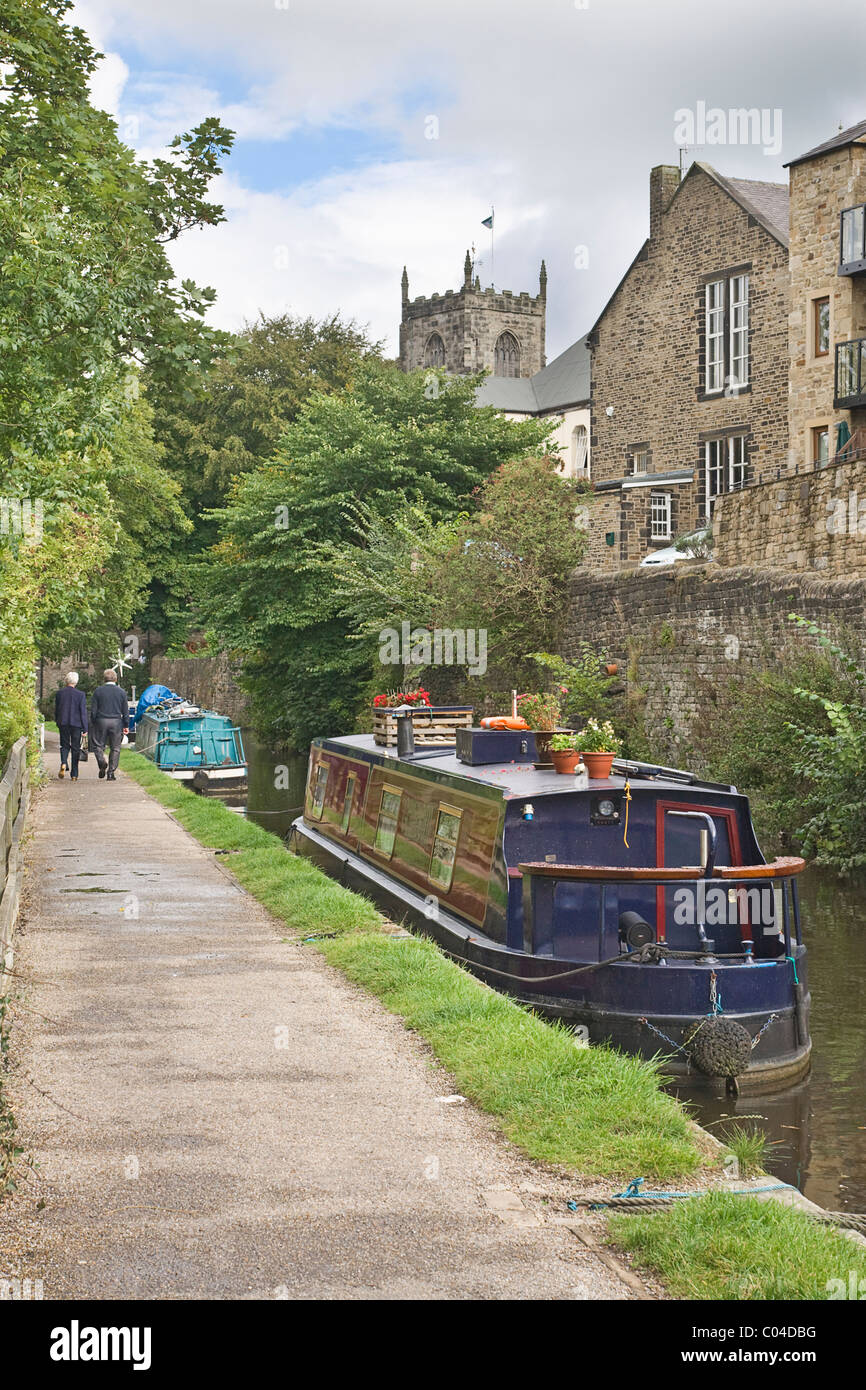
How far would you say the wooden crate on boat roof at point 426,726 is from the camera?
40.4 ft

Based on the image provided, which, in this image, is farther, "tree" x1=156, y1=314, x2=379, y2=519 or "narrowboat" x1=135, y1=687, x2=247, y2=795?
"tree" x1=156, y1=314, x2=379, y2=519

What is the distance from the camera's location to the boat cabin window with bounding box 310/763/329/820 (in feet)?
46.6

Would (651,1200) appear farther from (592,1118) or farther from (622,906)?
(622,906)

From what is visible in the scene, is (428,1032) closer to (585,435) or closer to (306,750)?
(306,750)

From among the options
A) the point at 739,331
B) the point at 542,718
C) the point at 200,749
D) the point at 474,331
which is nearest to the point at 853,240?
the point at 739,331

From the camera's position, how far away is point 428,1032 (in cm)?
Result: 615

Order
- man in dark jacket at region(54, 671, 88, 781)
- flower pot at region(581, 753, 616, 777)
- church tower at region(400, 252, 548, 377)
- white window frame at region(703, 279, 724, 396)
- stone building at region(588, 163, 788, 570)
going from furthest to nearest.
Answer: church tower at region(400, 252, 548, 377) < white window frame at region(703, 279, 724, 396) < stone building at region(588, 163, 788, 570) < man in dark jacket at region(54, 671, 88, 781) < flower pot at region(581, 753, 616, 777)

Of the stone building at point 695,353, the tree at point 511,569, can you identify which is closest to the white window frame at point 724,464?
the stone building at point 695,353

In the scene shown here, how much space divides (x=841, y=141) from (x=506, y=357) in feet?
175

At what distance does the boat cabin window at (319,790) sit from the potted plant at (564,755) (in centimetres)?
506

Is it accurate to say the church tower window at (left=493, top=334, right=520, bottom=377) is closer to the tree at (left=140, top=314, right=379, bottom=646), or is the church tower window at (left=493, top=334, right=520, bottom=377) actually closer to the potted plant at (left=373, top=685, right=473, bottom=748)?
the tree at (left=140, top=314, right=379, bottom=646)

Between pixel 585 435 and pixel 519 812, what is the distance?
157 ft

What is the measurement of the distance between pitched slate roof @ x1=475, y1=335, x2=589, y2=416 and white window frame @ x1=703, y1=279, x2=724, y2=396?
26.6m

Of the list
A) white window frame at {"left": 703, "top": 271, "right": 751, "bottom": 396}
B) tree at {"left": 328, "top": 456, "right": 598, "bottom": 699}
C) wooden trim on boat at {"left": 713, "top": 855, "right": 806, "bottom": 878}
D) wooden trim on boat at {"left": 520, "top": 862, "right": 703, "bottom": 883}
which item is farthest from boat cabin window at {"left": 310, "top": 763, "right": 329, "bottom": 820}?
white window frame at {"left": 703, "top": 271, "right": 751, "bottom": 396}
